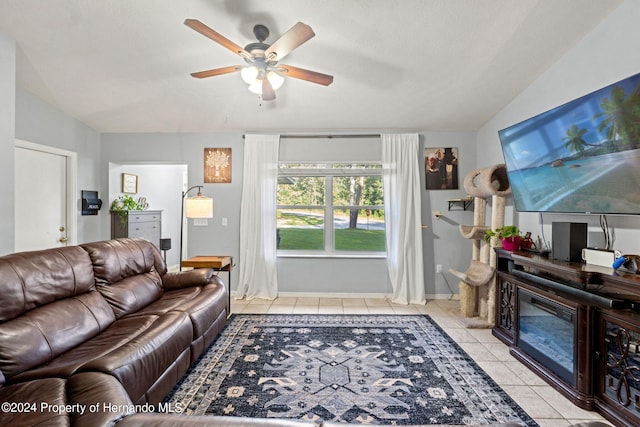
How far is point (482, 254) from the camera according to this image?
11.3 ft

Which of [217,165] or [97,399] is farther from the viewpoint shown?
[217,165]

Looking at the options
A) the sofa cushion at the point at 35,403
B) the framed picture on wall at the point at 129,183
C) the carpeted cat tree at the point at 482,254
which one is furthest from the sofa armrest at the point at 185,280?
the carpeted cat tree at the point at 482,254

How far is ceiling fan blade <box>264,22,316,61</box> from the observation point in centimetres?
173

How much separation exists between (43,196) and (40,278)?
2432mm

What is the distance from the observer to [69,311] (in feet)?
6.07

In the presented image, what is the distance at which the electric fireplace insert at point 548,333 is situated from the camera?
6.63ft

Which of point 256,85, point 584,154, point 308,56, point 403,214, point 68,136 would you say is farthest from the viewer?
point 403,214

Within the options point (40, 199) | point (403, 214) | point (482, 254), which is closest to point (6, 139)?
point (40, 199)

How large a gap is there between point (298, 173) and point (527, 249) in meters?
2.86

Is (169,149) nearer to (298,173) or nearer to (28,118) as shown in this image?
(28,118)

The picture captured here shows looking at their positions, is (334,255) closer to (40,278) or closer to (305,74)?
(305,74)

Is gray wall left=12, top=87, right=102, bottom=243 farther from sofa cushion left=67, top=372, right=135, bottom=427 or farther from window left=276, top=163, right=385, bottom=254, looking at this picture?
sofa cushion left=67, top=372, right=135, bottom=427

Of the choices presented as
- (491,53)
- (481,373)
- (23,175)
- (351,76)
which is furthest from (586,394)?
(23,175)

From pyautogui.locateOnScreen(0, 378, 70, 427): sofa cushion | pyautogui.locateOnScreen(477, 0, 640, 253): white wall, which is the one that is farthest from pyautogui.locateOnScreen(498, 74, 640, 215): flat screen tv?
pyautogui.locateOnScreen(0, 378, 70, 427): sofa cushion
